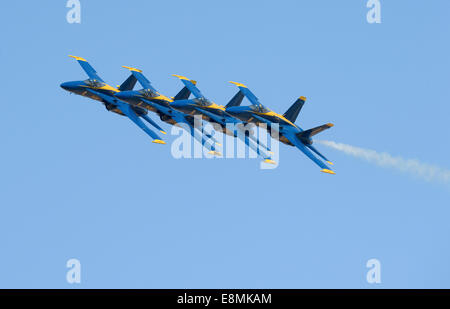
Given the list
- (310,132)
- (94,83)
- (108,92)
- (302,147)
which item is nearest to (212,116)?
(302,147)

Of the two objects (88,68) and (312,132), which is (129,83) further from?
(312,132)

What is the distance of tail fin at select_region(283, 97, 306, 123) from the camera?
4729 inches

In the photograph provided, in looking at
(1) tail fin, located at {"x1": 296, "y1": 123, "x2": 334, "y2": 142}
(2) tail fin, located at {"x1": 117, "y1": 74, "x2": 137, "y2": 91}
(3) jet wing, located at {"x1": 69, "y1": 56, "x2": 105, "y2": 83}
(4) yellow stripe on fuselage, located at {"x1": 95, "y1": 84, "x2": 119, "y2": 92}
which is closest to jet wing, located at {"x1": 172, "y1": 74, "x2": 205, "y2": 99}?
(2) tail fin, located at {"x1": 117, "y1": 74, "x2": 137, "y2": 91}

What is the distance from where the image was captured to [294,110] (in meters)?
120

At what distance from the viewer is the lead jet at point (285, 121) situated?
117438 millimetres

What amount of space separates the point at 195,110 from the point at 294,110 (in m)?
12.2

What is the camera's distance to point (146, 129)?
118 m

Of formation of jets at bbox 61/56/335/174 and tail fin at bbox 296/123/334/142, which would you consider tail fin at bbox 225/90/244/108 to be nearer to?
formation of jets at bbox 61/56/335/174

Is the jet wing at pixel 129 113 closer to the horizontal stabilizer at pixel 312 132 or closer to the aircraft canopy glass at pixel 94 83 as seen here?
the aircraft canopy glass at pixel 94 83

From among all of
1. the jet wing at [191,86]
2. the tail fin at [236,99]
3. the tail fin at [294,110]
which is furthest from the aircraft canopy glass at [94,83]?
the tail fin at [294,110]

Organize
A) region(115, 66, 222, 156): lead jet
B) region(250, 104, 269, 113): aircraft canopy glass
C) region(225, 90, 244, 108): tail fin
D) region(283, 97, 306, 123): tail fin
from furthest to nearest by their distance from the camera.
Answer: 1. region(225, 90, 244, 108): tail fin
2. region(115, 66, 222, 156): lead jet
3. region(283, 97, 306, 123): tail fin
4. region(250, 104, 269, 113): aircraft canopy glass

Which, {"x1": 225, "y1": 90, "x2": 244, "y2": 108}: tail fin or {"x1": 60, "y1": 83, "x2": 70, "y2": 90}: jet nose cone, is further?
{"x1": 225, "y1": 90, "x2": 244, "y2": 108}: tail fin
